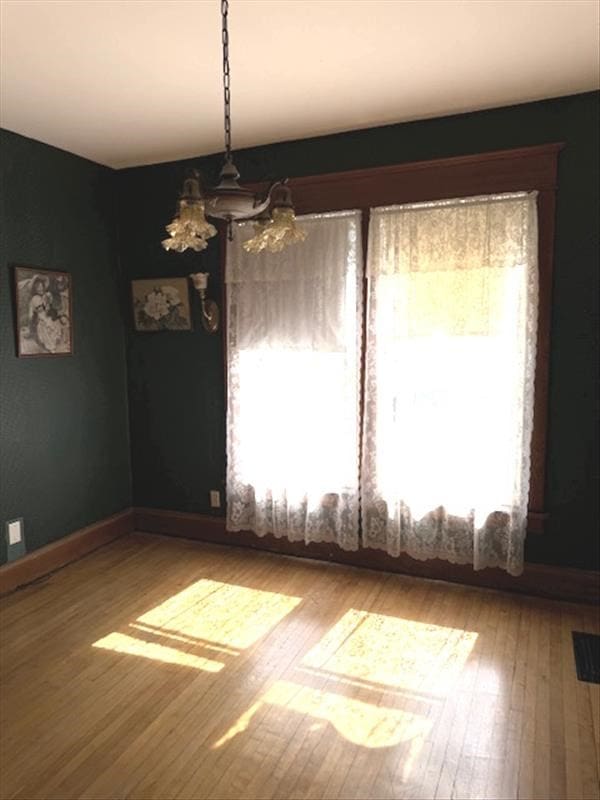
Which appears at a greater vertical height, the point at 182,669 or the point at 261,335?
the point at 261,335

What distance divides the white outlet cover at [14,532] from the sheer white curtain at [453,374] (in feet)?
6.82

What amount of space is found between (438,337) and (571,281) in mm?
707

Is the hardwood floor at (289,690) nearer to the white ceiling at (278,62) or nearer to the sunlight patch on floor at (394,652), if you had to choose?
the sunlight patch on floor at (394,652)

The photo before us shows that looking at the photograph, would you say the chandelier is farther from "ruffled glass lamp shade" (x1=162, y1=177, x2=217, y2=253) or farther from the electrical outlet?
the electrical outlet

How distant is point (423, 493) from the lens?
312cm

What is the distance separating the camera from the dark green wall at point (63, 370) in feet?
10.5

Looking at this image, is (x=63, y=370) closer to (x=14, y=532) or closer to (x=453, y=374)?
(x=14, y=532)

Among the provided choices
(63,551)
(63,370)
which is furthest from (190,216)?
(63,551)

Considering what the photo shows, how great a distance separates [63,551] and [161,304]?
5.68 ft

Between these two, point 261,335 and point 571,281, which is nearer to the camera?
point 571,281

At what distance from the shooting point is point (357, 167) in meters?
3.21

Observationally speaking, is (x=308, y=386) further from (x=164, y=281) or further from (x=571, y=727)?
(x=571, y=727)

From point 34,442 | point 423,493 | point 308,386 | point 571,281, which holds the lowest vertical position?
point 423,493

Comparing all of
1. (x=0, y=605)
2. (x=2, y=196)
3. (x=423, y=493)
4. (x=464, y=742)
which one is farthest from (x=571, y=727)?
(x=2, y=196)
